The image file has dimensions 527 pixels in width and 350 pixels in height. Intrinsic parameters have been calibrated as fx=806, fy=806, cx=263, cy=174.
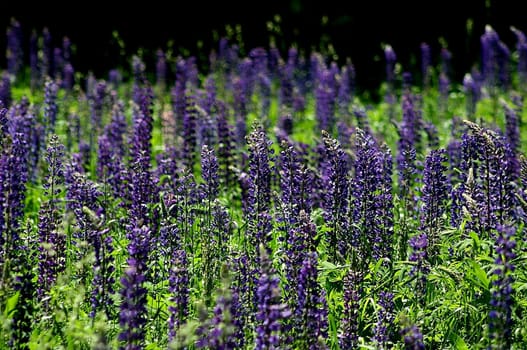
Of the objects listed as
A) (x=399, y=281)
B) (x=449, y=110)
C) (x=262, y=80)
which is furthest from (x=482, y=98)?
(x=399, y=281)

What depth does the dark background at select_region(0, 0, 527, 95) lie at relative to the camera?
17766 millimetres

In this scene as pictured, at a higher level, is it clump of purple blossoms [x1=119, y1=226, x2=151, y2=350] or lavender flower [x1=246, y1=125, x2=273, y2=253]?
lavender flower [x1=246, y1=125, x2=273, y2=253]

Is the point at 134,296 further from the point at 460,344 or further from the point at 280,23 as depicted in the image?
the point at 280,23

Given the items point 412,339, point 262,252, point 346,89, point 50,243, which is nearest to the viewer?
point 262,252

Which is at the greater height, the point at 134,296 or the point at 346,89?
the point at 346,89

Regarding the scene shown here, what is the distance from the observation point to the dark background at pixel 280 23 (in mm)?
17766

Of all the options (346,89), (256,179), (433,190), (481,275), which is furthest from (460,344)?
(346,89)

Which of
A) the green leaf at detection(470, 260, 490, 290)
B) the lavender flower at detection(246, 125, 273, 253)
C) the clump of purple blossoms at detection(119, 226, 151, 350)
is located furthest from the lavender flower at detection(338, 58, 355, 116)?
the clump of purple blossoms at detection(119, 226, 151, 350)

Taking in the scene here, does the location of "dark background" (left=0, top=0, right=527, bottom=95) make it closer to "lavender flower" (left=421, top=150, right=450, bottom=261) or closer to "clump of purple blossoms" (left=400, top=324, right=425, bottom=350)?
"lavender flower" (left=421, top=150, right=450, bottom=261)

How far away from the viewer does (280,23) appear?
1784cm

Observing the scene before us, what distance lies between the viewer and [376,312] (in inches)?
187

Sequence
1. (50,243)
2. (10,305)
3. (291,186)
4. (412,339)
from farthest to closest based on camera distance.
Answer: (291,186) → (50,243) → (10,305) → (412,339)

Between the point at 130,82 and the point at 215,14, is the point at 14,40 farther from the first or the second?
the point at 215,14

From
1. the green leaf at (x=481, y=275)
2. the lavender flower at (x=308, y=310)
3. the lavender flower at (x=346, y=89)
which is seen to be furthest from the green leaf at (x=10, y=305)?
the lavender flower at (x=346, y=89)
